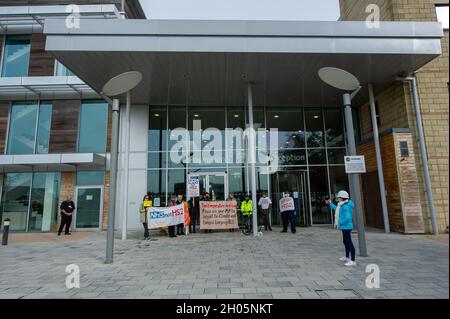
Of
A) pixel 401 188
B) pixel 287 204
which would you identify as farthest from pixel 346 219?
pixel 401 188

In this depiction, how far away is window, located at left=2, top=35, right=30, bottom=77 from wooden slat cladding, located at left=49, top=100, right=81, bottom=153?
10.2 feet

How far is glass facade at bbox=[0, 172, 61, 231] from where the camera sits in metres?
15.2

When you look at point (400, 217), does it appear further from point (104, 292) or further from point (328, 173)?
point (104, 292)

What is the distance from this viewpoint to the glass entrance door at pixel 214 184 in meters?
15.2

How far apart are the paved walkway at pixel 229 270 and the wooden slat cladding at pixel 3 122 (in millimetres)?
8165

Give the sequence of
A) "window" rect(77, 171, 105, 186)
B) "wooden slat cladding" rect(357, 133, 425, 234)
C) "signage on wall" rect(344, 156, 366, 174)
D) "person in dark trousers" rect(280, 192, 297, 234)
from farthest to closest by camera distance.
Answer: "window" rect(77, 171, 105, 186) → "person in dark trousers" rect(280, 192, 297, 234) → "wooden slat cladding" rect(357, 133, 425, 234) → "signage on wall" rect(344, 156, 366, 174)

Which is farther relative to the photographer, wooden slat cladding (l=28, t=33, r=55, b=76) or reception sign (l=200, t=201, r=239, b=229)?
wooden slat cladding (l=28, t=33, r=55, b=76)

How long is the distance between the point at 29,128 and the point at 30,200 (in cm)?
408

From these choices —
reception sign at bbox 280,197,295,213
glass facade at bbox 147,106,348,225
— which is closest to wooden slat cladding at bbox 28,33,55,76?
glass facade at bbox 147,106,348,225

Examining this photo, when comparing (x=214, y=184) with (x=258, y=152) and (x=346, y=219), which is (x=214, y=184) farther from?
(x=346, y=219)

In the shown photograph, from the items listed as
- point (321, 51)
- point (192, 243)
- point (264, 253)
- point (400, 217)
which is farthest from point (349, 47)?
point (192, 243)

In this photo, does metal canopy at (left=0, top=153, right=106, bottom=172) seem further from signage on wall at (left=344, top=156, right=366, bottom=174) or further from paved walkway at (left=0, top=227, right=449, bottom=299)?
signage on wall at (left=344, top=156, right=366, bottom=174)

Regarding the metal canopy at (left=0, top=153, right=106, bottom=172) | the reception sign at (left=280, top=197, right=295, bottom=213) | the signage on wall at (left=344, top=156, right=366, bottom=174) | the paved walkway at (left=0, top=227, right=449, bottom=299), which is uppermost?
the metal canopy at (left=0, top=153, right=106, bottom=172)

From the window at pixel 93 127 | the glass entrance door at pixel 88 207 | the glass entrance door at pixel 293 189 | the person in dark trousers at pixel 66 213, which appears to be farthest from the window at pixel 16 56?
the glass entrance door at pixel 293 189
